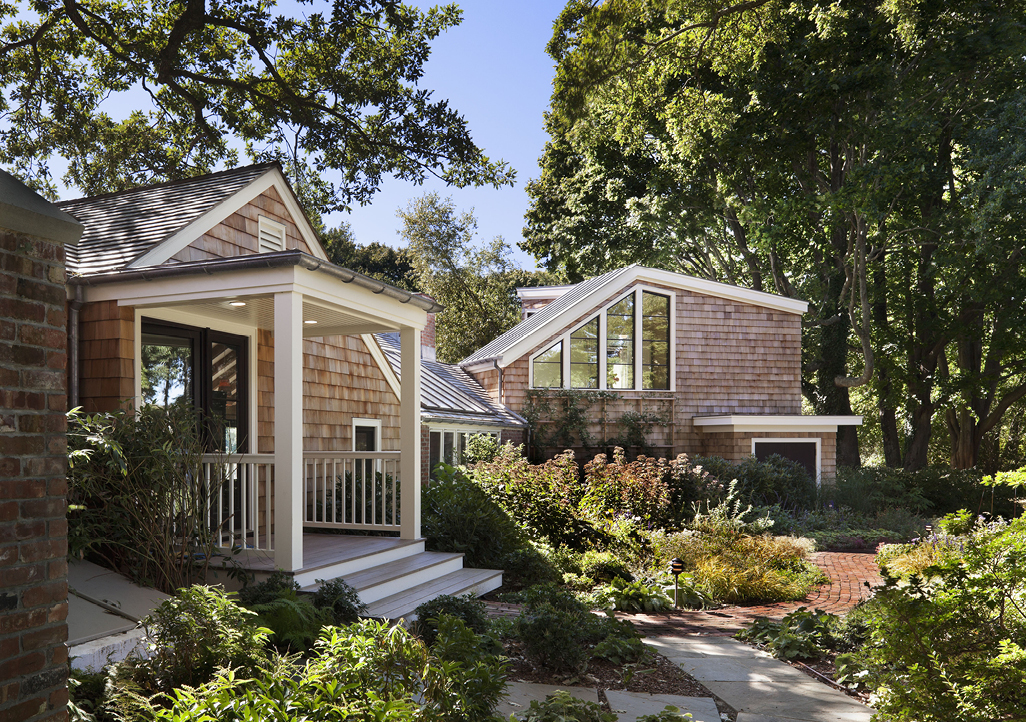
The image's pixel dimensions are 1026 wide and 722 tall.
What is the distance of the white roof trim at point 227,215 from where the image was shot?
773 cm

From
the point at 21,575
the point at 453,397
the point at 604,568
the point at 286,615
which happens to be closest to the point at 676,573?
the point at 604,568

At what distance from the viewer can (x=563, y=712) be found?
13.1ft

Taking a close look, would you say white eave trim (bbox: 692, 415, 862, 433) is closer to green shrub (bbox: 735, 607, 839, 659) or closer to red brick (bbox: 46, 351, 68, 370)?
green shrub (bbox: 735, 607, 839, 659)

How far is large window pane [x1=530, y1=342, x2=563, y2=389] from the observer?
17373 mm

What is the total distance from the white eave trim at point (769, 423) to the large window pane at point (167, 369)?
1275cm

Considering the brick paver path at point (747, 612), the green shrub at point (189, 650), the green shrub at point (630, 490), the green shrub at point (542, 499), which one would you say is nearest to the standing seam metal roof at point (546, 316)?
the green shrub at point (630, 490)

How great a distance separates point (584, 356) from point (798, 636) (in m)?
11.7

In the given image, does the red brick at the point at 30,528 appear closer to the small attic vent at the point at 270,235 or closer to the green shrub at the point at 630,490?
the small attic vent at the point at 270,235

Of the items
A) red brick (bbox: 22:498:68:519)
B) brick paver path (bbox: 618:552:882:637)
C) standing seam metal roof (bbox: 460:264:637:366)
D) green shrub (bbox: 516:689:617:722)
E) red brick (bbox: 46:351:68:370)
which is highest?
standing seam metal roof (bbox: 460:264:637:366)

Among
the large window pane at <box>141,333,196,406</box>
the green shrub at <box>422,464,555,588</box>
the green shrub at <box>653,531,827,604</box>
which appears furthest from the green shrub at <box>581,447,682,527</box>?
the large window pane at <box>141,333,196,406</box>

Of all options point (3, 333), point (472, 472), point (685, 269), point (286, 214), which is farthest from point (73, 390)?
point (685, 269)

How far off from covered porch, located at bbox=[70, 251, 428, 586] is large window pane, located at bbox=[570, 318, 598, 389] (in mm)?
7205

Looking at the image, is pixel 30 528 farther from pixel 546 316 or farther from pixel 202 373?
pixel 546 316

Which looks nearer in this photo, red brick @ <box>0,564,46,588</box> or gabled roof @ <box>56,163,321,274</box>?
red brick @ <box>0,564,46,588</box>
